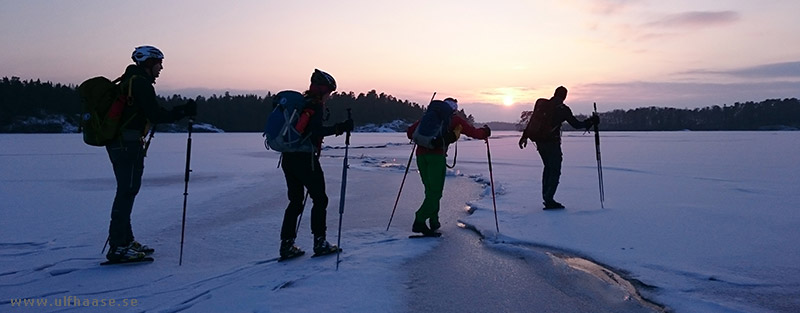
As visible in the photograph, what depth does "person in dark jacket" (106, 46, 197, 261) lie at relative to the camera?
4.70m

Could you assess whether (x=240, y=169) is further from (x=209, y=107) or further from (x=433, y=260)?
(x=209, y=107)

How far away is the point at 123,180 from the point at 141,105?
744 millimetres

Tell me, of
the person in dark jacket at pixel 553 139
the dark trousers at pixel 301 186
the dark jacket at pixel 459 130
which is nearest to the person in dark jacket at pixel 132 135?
the dark trousers at pixel 301 186

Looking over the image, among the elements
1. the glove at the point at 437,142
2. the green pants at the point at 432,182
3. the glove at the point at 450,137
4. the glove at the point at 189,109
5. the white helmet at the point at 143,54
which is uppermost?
the white helmet at the point at 143,54

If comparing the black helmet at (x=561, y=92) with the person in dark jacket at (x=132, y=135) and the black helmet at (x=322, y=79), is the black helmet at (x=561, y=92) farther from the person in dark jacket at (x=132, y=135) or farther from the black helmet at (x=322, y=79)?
the person in dark jacket at (x=132, y=135)

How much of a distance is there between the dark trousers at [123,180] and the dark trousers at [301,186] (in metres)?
1.39

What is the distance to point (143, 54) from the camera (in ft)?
16.0

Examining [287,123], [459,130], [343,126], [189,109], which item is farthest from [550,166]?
[189,109]

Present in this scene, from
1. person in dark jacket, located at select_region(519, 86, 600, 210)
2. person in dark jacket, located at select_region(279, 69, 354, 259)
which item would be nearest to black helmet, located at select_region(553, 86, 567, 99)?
person in dark jacket, located at select_region(519, 86, 600, 210)

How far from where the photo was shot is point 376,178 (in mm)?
13180

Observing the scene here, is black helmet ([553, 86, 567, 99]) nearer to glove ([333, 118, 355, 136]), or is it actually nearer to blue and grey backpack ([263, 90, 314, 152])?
glove ([333, 118, 355, 136])

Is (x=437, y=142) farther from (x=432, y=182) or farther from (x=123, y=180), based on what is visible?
(x=123, y=180)

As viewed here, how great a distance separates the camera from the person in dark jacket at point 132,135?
470cm

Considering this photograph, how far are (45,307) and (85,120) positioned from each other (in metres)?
1.77
